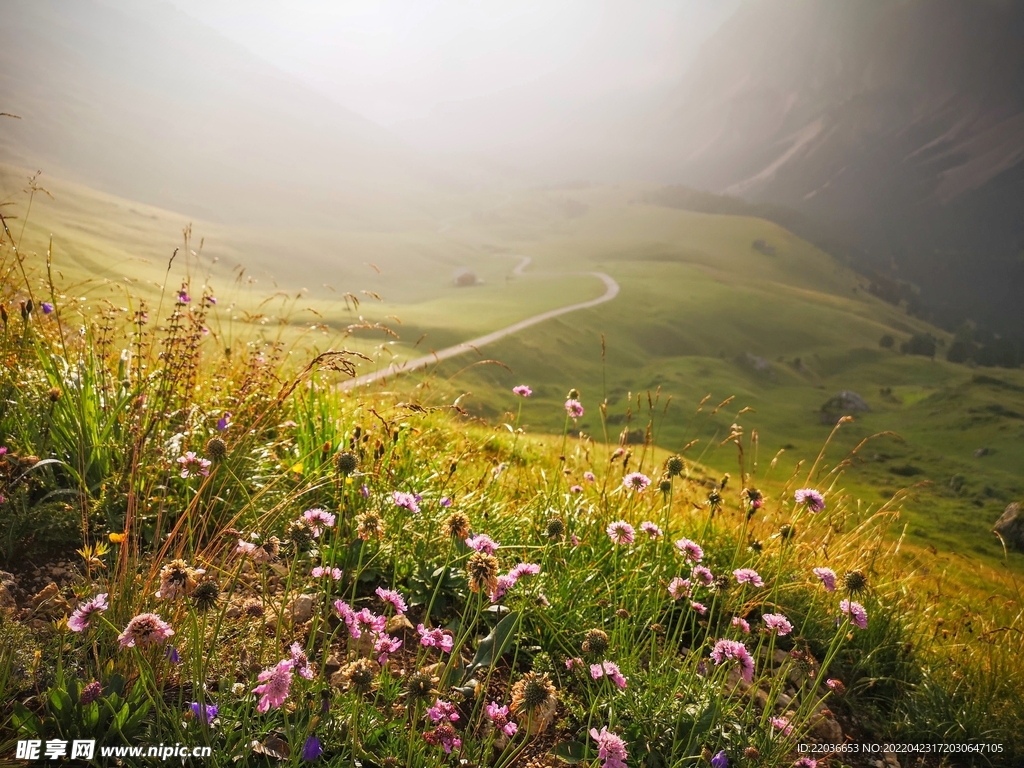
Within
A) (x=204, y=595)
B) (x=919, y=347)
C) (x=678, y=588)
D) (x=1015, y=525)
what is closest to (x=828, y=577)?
(x=678, y=588)

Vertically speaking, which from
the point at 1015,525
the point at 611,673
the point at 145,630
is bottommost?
the point at 1015,525

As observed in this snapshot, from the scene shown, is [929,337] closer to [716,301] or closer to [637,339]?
[716,301]

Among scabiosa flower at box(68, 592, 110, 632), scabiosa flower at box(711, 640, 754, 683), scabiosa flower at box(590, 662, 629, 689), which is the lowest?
scabiosa flower at box(590, 662, 629, 689)

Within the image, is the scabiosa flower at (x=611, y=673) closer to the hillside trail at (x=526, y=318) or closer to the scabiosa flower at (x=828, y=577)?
the scabiosa flower at (x=828, y=577)

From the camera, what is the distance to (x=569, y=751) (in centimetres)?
242

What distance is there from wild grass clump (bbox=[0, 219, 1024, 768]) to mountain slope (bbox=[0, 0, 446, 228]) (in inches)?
444

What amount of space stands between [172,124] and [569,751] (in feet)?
384

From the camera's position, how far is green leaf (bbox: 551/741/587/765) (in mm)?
2374

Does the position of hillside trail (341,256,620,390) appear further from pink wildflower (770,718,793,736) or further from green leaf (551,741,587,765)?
green leaf (551,741,587,765)

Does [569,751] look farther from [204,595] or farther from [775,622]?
[204,595]

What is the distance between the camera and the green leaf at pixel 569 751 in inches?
93.5

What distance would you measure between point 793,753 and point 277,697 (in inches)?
110

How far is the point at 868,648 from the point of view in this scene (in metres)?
4.17

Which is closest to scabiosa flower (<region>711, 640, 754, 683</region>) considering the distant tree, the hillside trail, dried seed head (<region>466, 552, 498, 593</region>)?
dried seed head (<region>466, 552, 498, 593</region>)
